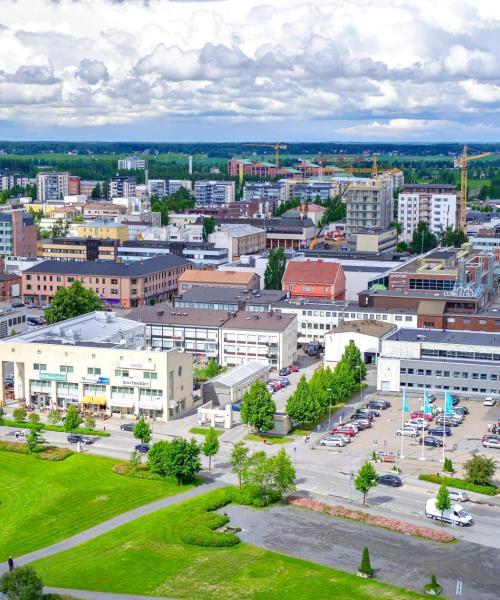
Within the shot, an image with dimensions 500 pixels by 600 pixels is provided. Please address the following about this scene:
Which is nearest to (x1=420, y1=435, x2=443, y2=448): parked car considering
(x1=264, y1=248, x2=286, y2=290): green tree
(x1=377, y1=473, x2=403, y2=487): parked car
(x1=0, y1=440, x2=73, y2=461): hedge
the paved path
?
(x1=377, y1=473, x2=403, y2=487): parked car

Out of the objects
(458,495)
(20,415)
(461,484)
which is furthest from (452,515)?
(20,415)

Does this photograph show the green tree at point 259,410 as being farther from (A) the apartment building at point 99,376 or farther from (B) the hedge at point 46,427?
(B) the hedge at point 46,427

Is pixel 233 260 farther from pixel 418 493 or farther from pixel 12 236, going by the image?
pixel 418 493

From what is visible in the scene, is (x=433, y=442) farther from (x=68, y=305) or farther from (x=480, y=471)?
(x=68, y=305)

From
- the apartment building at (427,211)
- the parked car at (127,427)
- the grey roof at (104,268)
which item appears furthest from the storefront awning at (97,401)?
the apartment building at (427,211)

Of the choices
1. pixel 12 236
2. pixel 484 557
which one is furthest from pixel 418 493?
pixel 12 236
